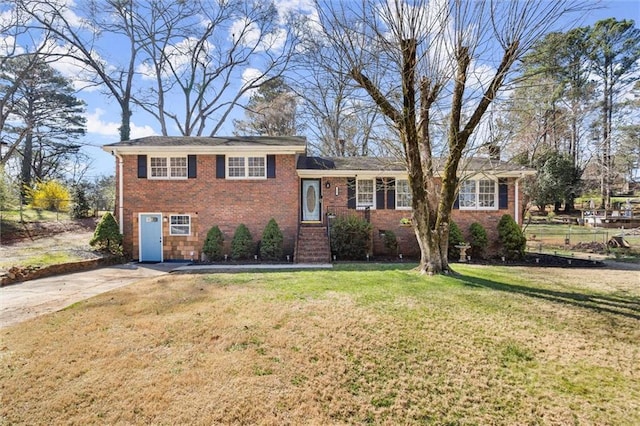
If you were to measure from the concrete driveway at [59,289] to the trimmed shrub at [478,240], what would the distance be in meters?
11.8

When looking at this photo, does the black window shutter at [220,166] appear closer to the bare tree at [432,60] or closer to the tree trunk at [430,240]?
the bare tree at [432,60]

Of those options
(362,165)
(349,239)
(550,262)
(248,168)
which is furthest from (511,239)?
(248,168)

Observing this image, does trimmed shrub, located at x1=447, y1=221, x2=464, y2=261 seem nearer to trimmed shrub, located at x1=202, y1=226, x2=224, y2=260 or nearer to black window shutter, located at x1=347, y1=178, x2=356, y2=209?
black window shutter, located at x1=347, y1=178, x2=356, y2=209

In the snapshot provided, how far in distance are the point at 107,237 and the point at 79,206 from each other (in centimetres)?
1028

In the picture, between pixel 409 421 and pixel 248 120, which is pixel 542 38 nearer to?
pixel 409 421

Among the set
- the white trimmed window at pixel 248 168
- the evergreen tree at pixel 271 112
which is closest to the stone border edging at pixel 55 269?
the white trimmed window at pixel 248 168

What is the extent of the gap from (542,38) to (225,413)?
900 cm

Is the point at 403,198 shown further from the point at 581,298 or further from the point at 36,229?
the point at 36,229

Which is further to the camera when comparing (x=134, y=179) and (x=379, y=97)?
(x=134, y=179)

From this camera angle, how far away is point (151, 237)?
12852 mm

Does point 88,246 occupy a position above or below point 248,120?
below

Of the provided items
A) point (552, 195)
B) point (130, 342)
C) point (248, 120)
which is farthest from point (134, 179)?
point (552, 195)

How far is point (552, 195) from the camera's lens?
26.3 metres

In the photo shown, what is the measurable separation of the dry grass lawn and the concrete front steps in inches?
209
